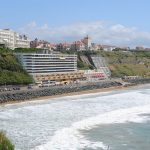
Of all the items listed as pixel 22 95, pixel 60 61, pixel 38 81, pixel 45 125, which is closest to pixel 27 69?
pixel 38 81

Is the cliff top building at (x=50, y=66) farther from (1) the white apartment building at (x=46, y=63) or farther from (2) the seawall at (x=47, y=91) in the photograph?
(2) the seawall at (x=47, y=91)

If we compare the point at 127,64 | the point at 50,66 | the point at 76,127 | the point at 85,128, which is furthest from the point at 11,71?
the point at 127,64

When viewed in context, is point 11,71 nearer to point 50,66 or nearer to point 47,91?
point 47,91

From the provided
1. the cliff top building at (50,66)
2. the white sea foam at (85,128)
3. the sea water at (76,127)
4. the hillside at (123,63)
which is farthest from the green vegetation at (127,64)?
the white sea foam at (85,128)

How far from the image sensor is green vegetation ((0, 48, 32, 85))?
190ft

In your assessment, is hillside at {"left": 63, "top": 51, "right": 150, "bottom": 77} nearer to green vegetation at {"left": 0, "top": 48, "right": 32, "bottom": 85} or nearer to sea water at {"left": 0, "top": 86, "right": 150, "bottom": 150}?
green vegetation at {"left": 0, "top": 48, "right": 32, "bottom": 85}

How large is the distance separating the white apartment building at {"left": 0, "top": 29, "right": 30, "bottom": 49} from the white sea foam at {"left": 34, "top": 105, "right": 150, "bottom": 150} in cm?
5812

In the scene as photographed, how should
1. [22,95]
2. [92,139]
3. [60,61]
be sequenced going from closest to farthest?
1. [92,139]
2. [22,95]
3. [60,61]

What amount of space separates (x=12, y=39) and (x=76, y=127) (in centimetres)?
7610

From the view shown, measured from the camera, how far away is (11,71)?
61312 mm

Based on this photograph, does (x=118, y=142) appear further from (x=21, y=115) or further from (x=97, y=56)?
(x=97, y=56)

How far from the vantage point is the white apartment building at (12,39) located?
314 ft

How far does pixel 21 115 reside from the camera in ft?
107

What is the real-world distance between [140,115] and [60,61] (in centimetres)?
4026
